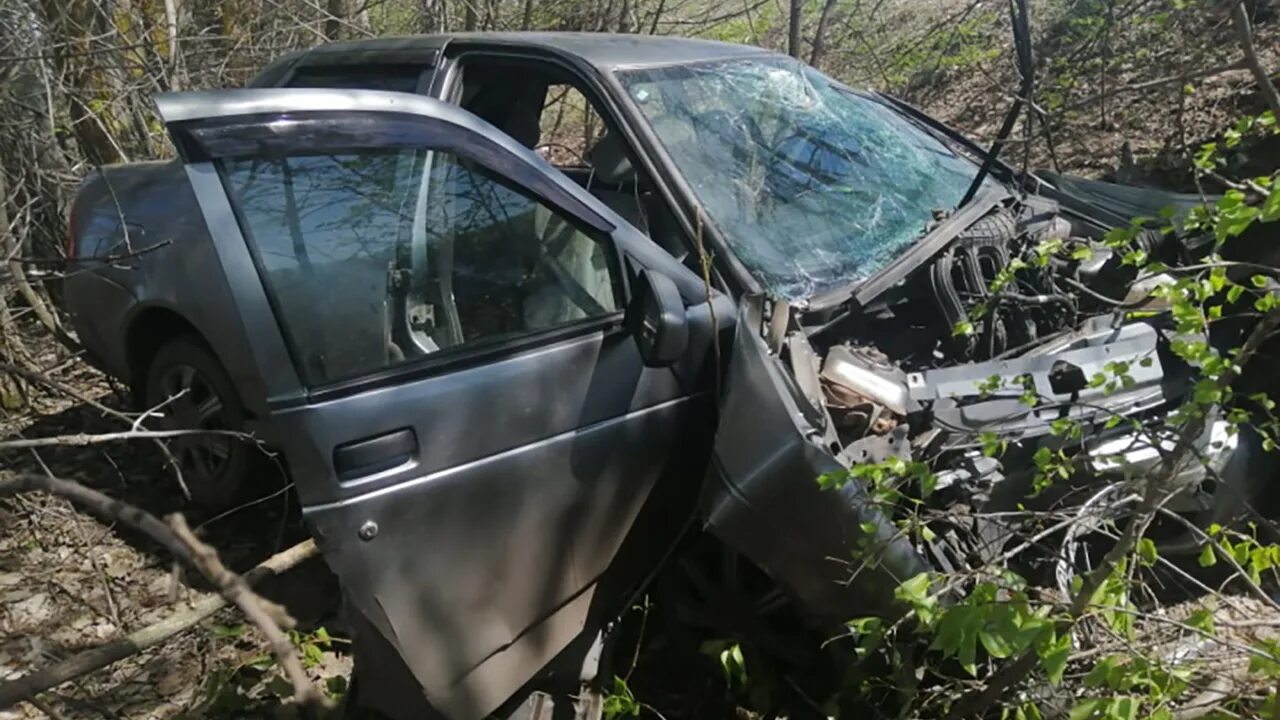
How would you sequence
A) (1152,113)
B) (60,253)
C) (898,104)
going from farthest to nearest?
(1152,113), (60,253), (898,104)

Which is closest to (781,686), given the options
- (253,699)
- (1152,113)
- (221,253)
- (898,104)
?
(253,699)

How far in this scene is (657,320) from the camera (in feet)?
8.02

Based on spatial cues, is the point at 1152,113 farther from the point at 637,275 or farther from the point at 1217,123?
the point at 637,275

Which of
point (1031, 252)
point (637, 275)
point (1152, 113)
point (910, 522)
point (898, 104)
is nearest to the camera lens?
point (910, 522)

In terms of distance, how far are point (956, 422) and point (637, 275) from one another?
98cm

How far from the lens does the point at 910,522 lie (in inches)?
87.1

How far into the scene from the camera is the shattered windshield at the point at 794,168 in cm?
297

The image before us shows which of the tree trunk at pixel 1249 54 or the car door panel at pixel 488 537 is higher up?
the tree trunk at pixel 1249 54

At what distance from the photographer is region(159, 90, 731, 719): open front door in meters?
2.11

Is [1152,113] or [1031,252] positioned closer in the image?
[1031,252]

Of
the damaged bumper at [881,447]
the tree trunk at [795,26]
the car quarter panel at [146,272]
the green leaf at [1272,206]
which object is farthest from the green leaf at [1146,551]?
the tree trunk at [795,26]

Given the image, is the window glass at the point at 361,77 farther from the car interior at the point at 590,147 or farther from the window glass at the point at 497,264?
the window glass at the point at 497,264

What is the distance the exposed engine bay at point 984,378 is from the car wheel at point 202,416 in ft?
7.16

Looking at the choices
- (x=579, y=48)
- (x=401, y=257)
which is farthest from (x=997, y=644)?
(x=579, y=48)
